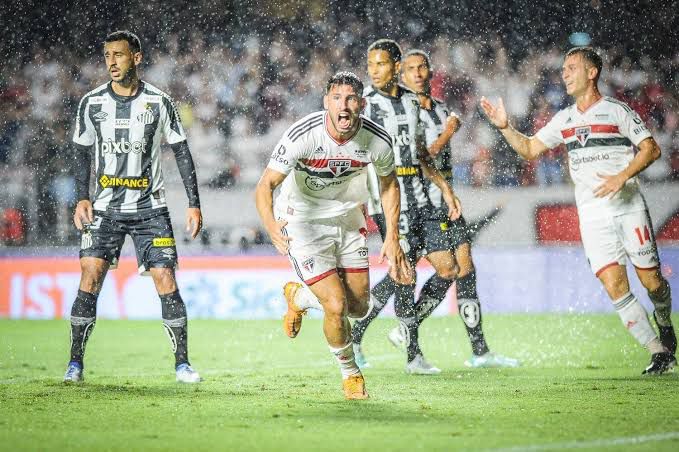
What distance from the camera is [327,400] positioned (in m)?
6.49

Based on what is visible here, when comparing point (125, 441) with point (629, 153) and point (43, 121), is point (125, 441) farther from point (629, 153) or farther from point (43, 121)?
point (43, 121)

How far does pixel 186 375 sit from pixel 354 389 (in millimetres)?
1568

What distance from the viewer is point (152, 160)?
7.80 meters

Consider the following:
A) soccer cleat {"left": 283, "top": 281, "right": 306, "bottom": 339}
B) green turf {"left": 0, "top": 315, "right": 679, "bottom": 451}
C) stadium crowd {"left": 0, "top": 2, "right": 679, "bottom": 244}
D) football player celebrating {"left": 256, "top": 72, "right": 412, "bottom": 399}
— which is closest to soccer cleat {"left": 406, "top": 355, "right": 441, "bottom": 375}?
green turf {"left": 0, "top": 315, "right": 679, "bottom": 451}

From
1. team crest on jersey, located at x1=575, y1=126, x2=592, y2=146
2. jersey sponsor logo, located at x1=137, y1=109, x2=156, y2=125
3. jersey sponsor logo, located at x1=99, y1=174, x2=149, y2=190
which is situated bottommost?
jersey sponsor logo, located at x1=99, y1=174, x2=149, y2=190

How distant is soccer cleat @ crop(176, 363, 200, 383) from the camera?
297 inches

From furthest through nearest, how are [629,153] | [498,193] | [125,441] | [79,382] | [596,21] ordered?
[596,21]
[498,193]
[629,153]
[79,382]
[125,441]

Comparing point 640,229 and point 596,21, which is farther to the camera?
point 596,21

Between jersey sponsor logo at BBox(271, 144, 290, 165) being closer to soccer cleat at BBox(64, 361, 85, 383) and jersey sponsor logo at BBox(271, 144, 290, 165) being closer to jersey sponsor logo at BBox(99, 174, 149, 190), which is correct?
jersey sponsor logo at BBox(99, 174, 149, 190)

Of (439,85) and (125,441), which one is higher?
(439,85)

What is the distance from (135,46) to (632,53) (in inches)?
396

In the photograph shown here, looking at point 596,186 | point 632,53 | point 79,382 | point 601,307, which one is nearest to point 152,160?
point 79,382

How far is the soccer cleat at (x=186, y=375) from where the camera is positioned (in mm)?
7531

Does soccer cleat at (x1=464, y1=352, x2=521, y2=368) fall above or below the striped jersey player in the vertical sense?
below
